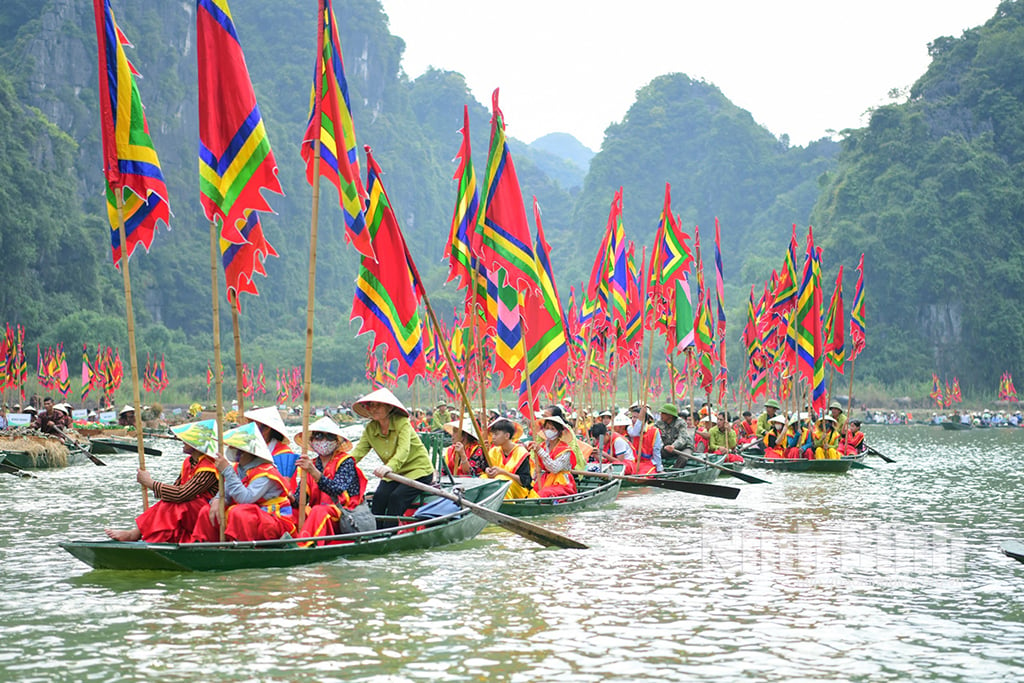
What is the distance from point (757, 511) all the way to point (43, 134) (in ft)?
188

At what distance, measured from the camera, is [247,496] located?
8.95 meters

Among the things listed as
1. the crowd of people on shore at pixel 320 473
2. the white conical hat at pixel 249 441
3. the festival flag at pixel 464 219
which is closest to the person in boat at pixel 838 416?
the crowd of people on shore at pixel 320 473

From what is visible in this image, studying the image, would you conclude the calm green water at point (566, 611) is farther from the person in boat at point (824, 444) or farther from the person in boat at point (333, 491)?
the person in boat at point (824, 444)

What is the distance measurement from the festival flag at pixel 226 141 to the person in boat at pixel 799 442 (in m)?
15.0

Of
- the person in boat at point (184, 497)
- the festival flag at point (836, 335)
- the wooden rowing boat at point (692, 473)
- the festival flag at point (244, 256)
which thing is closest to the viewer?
the person in boat at point (184, 497)

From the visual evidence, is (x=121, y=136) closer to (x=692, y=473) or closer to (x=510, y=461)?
(x=510, y=461)

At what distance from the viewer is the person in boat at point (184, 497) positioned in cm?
882

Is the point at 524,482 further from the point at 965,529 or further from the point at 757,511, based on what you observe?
the point at 965,529

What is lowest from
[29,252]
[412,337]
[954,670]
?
[954,670]

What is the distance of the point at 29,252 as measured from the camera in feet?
180

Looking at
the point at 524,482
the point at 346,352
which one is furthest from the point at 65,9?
the point at 524,482

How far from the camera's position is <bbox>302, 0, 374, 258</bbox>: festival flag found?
926cm

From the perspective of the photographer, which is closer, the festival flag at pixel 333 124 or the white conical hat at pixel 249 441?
the white conical hat at pixel 249 441

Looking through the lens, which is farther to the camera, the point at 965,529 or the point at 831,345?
the point at 831,345
